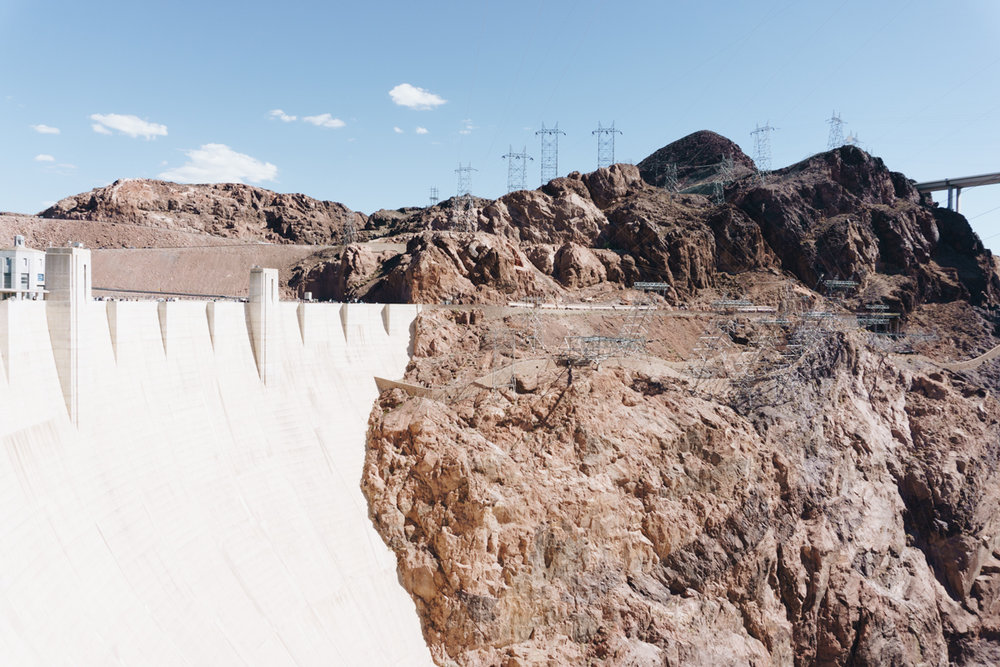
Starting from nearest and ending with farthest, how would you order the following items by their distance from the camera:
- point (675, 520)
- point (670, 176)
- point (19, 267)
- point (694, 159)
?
point (19, 267) < point (675, 520) < point (670, 176) < point (694, 159)

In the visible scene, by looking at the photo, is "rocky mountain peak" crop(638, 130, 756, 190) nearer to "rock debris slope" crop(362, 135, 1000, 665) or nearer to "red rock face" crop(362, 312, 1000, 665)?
"rock debris slope" crop(362, 135, 1000, 665)

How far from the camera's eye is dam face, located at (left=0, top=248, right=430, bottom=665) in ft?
51.8

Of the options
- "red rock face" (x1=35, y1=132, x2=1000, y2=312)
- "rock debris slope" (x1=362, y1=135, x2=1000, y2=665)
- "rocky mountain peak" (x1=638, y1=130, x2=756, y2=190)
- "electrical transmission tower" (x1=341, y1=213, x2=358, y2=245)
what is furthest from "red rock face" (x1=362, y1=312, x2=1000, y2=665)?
"electrical transmission tower" (x1=341, y1=213, x2=358, y2=245)

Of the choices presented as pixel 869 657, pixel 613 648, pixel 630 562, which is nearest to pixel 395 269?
pixel 630 562

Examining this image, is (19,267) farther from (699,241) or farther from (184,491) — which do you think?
(699,241)

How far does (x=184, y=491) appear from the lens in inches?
826

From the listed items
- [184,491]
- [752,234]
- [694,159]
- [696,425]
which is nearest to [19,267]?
[184,491]

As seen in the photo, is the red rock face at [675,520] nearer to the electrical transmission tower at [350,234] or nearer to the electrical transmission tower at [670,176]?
the electrical transmission tower at [670,176]

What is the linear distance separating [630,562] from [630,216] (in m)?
36.5

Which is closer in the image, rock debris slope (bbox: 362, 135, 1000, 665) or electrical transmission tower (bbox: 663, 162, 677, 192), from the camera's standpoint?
rock debris slope (bbox: 362, 135, 1000, 665)

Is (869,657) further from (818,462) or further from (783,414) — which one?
(783,414)

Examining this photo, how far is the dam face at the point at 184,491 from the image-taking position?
15789 mm

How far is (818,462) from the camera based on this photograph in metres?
36.2

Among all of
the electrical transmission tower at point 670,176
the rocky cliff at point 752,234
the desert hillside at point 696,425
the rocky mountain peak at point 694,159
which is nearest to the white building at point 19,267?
the desert hillside at point 696,425
